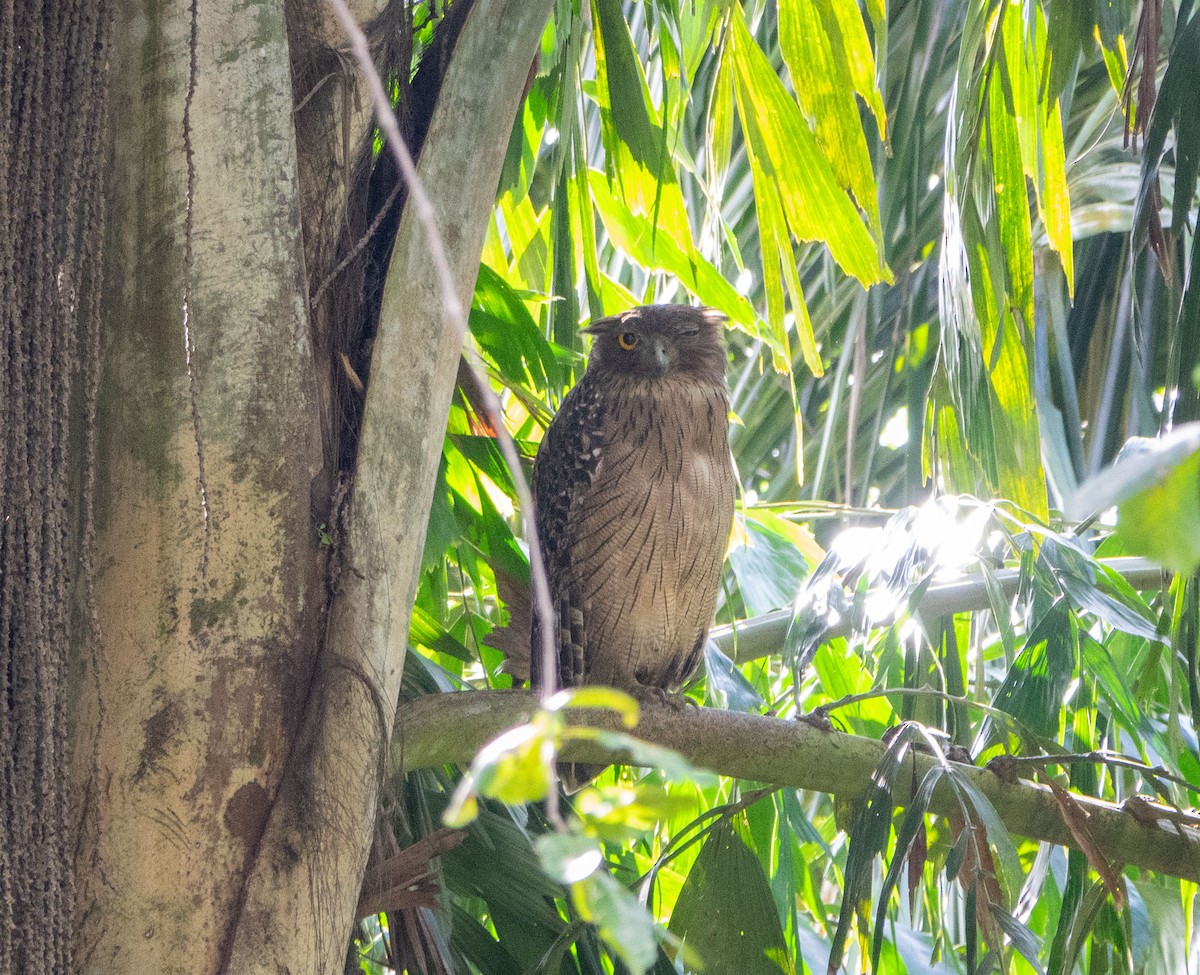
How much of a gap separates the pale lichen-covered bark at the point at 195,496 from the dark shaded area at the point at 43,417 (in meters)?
0.03

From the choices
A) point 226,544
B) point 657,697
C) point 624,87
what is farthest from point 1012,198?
point 226,544

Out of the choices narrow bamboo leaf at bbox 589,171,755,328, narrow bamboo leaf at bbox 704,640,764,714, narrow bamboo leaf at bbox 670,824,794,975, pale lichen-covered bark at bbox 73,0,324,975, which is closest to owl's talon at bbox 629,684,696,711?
narrow bamboo leaf at bbox 704,640,764,714

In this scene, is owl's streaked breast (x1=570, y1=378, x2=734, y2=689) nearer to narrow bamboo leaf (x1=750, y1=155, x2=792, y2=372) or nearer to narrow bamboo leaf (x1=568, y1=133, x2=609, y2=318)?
narrow bamboo leaf (x1=568, y1=133, x2=609, y2=318)

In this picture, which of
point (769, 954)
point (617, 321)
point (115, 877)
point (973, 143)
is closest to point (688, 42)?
point (973, 143)

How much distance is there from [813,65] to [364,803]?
130 centimetres

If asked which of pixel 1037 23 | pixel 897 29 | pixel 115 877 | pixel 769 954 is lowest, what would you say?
pixel 769 954

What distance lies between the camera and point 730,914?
210 centimetres

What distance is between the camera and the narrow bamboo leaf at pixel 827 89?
6.73 ft

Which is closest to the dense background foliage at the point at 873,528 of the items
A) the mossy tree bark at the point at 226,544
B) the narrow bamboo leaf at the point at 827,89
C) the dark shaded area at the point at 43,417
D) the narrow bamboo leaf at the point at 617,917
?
the narrow bamboo leaf at the point at 827,89

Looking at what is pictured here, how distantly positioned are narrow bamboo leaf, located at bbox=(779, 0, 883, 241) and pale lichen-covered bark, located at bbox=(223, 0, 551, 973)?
1.53ft

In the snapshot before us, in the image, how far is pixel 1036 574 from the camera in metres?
2.02

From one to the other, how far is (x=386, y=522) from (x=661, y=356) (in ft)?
5.20

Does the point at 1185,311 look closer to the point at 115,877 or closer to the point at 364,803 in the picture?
the point at 364,803

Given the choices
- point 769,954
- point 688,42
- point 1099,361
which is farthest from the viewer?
point 1099,361
